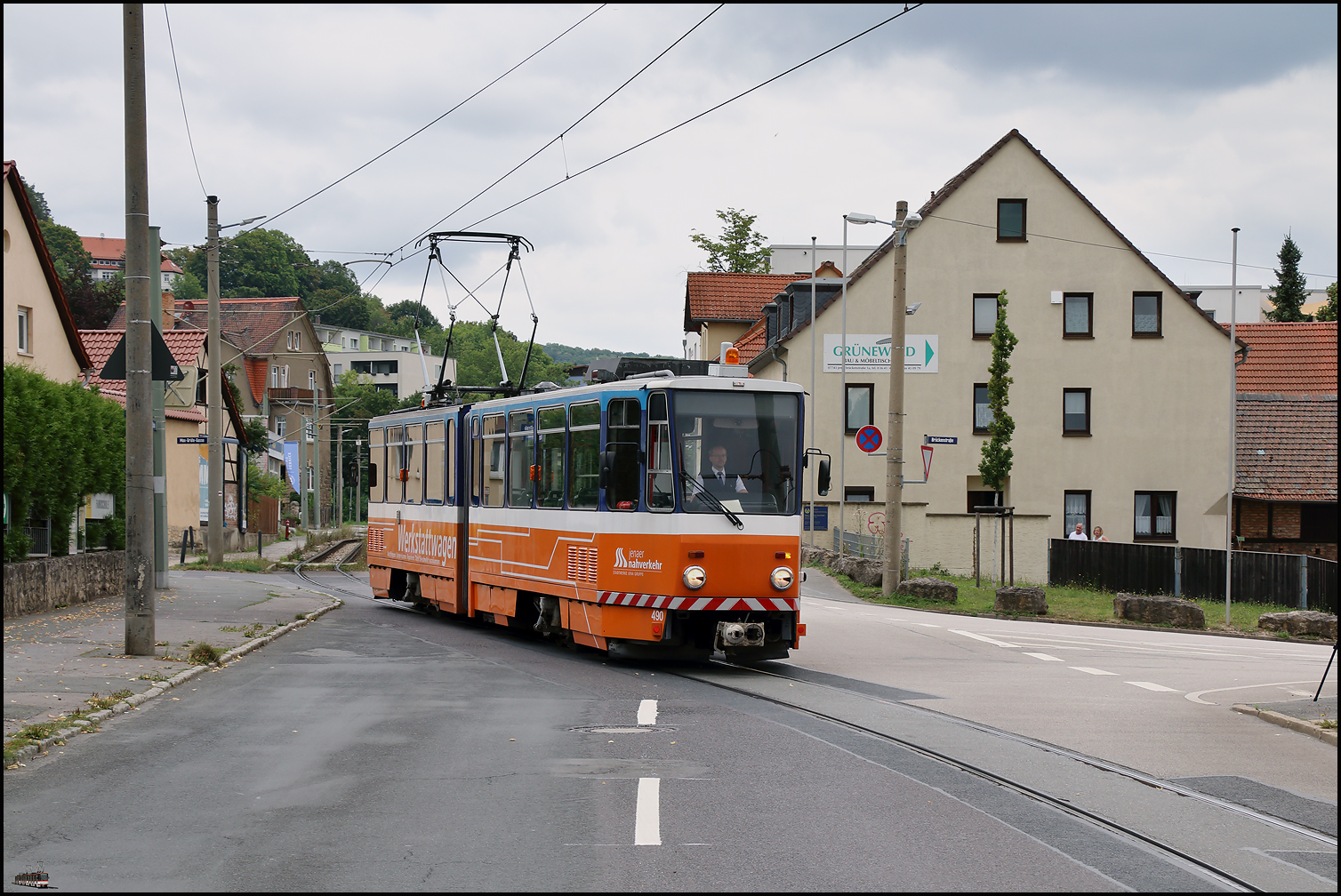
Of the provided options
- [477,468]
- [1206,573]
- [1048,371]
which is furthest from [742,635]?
[1048,371]

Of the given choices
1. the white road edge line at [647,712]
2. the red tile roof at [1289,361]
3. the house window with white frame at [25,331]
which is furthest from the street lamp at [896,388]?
the red tile roof at [1289,361]

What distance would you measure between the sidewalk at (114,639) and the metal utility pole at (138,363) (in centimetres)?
66

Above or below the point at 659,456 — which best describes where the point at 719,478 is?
below

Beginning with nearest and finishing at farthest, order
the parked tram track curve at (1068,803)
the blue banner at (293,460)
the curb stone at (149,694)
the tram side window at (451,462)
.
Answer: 1. the parked tram track curve at (1068,803)
2. the curb stone at (149,694)
3. the tram side window at (451,462)
4. the blue banner at (293,460)

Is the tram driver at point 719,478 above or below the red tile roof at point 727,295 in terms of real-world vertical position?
below

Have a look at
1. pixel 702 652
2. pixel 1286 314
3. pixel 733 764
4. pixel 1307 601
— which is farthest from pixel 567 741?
pixel 1286 314

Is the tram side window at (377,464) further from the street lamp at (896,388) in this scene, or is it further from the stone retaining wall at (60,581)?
the street lamp at (896,388)

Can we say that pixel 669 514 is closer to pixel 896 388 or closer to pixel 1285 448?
pixel 896 388

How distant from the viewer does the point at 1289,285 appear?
7881cm

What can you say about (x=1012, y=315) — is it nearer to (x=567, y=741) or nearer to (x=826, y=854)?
(x=567, y=741)

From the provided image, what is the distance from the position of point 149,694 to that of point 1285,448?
39638mm

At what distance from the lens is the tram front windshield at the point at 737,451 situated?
15.0 metres

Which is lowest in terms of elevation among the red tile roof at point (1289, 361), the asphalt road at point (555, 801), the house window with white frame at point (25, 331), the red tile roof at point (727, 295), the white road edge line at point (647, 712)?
the white road edge line at point (647, 712)

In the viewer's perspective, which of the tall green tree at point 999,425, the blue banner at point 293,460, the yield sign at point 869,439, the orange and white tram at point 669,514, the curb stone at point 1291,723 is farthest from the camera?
the blue banner at point 293,460
